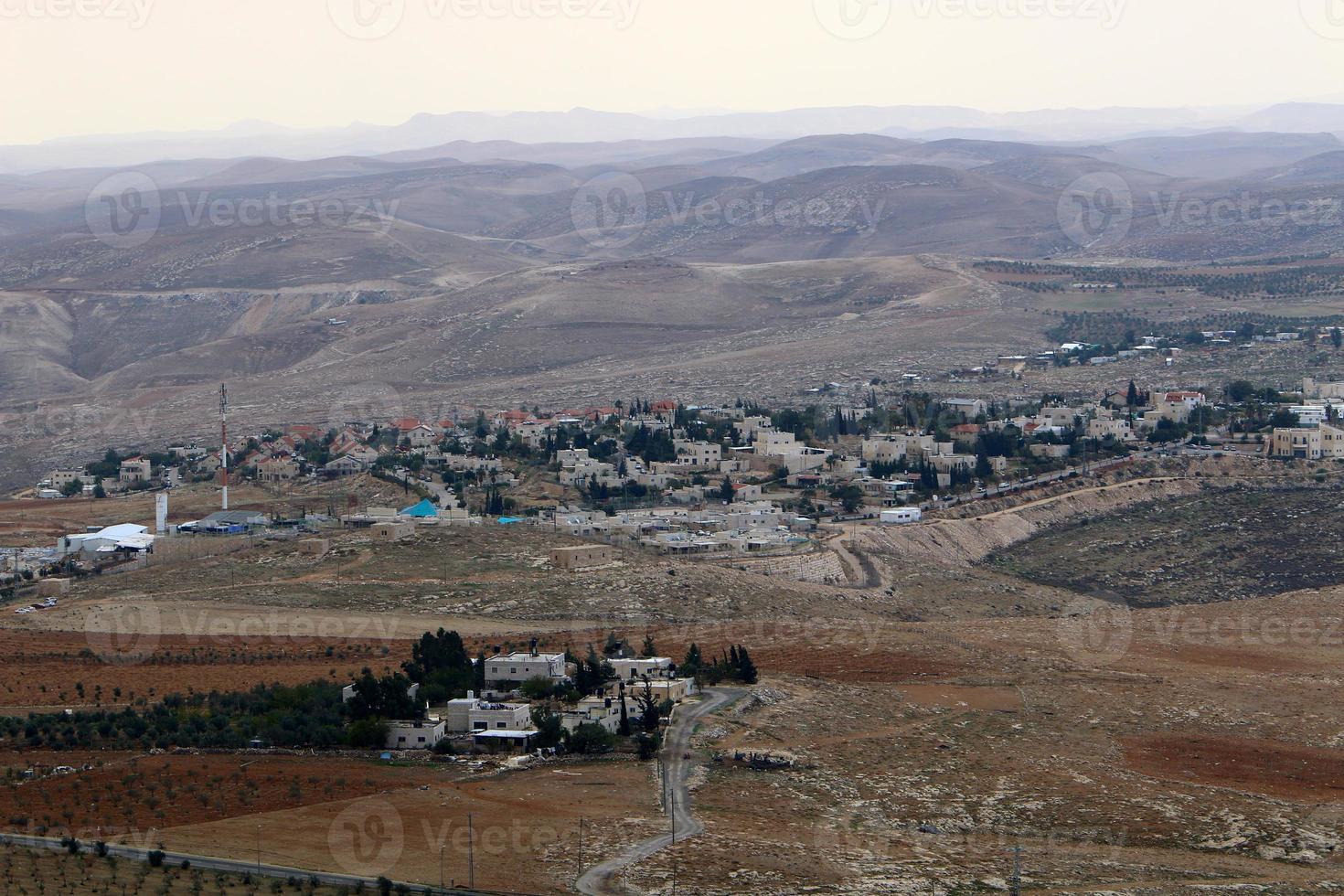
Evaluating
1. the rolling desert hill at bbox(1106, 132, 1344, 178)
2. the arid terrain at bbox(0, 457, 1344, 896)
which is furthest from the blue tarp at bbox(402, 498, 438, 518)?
the rolling desert hill at bbox(1106, 132, 1344, 178)

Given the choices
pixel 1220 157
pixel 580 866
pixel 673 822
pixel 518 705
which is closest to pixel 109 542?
pixel 518 705

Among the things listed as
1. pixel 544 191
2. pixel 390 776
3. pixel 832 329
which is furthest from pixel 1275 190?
pixel 390 776

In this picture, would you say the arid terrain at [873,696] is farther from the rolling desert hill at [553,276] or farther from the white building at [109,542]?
the rolling desert hill at [553,276]

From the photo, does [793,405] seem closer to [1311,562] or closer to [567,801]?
[1311,562]

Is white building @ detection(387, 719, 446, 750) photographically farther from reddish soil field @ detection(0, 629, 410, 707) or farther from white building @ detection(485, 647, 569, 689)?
reddish soil field @ detection(0, 629, 410, 707)

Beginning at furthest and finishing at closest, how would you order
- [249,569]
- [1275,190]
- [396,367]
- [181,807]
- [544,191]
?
1. [544,191]
2. [1275,190]
3. [396,367]
4. [249,569]
5. [181,807]
